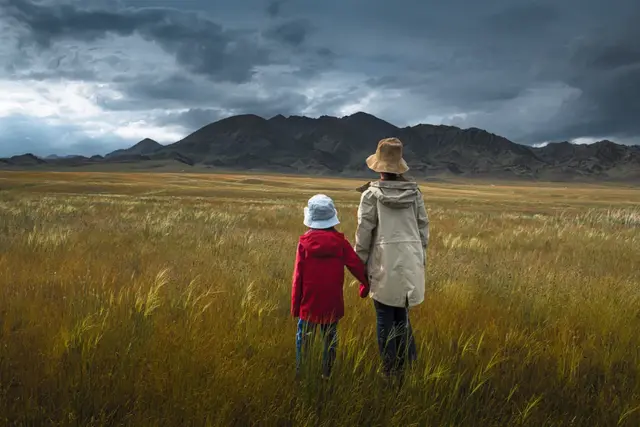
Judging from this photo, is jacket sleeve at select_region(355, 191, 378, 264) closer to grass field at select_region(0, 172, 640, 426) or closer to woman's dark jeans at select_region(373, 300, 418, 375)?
woman's dark jeans at select_region(373, 300, 418, 375)

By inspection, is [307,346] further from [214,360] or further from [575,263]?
[575,263]

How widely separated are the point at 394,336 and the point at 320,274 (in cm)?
79

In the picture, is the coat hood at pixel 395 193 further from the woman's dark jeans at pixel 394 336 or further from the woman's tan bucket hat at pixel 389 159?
the woman's dark jeans at pixel 394 336

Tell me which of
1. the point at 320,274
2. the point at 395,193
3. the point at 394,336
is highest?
the point at 395,193

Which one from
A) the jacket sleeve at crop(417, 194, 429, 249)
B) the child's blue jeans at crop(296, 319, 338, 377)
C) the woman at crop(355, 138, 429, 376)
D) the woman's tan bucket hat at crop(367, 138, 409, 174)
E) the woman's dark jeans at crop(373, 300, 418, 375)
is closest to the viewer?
the child's blue jeans at crop(296, 319, 338, 377)

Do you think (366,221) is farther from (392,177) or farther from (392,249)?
(392,177)

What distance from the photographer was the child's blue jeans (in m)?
3.41

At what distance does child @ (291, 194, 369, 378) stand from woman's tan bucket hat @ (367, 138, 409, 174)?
1.91 ft

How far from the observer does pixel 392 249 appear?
12.9 ft

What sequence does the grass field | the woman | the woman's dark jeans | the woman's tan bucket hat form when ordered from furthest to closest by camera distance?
the woman's tan bucket hat
the woman
the woman's dark jeans
the grass field

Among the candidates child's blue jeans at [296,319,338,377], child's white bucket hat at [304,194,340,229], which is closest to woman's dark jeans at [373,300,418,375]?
child's blue jeans at [296,319,338,377]

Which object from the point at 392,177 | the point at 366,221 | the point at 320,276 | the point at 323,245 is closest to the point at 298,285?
the point at 320,276

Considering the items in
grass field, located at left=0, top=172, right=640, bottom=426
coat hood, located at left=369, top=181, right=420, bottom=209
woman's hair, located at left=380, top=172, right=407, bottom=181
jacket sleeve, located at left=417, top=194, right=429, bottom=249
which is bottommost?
grass field, located at left=0, top=172, right=640, bottom=426

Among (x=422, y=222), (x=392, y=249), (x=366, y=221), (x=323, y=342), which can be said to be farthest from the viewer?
(x=422, y=222)
